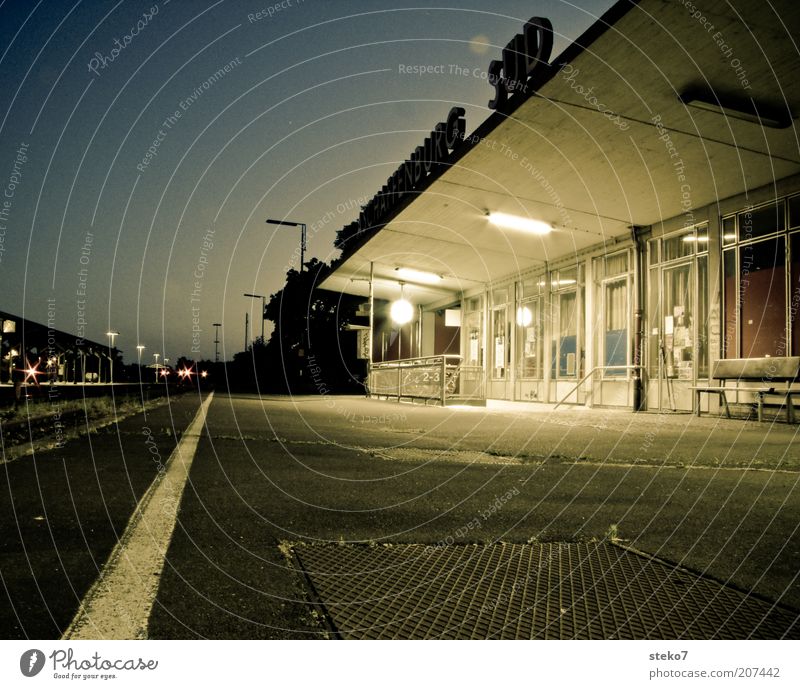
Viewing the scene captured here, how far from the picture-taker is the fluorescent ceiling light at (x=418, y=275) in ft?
76.0

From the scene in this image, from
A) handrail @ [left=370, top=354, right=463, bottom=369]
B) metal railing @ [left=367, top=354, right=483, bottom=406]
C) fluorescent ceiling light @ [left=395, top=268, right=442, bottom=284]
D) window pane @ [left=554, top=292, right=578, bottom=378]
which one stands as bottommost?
metal railing @ [left=367, top=354, right=483, bottom=406]

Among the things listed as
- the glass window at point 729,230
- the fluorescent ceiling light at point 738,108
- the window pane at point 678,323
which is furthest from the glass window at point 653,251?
the fluorescent ceiling light at point 738,108

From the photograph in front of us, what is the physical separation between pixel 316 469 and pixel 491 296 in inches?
786

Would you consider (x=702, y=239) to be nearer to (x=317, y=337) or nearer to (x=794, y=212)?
(x=794, y=212)

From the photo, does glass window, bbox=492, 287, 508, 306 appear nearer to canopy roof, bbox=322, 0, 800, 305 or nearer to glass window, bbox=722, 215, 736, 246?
canopy roof, bbox=322, 0, 800, 305

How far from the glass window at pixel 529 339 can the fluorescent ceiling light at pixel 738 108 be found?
11446mm

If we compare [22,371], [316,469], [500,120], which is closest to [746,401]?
[500,120]

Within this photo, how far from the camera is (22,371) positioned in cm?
1720

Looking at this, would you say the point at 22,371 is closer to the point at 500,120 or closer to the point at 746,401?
the point at 500,120

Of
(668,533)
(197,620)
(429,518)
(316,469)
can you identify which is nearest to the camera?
(197,620)

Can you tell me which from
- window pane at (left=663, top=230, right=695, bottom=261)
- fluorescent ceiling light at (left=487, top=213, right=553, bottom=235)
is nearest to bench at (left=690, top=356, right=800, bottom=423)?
window pane at (left=663, top=230, right=695, bottom=261)

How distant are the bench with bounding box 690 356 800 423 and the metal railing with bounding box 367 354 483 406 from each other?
6098mm

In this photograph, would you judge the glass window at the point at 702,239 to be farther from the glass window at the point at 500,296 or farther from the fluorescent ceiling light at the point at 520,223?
the glass window at the point at 500,296

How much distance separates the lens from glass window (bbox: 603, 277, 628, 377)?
17.0 metres
